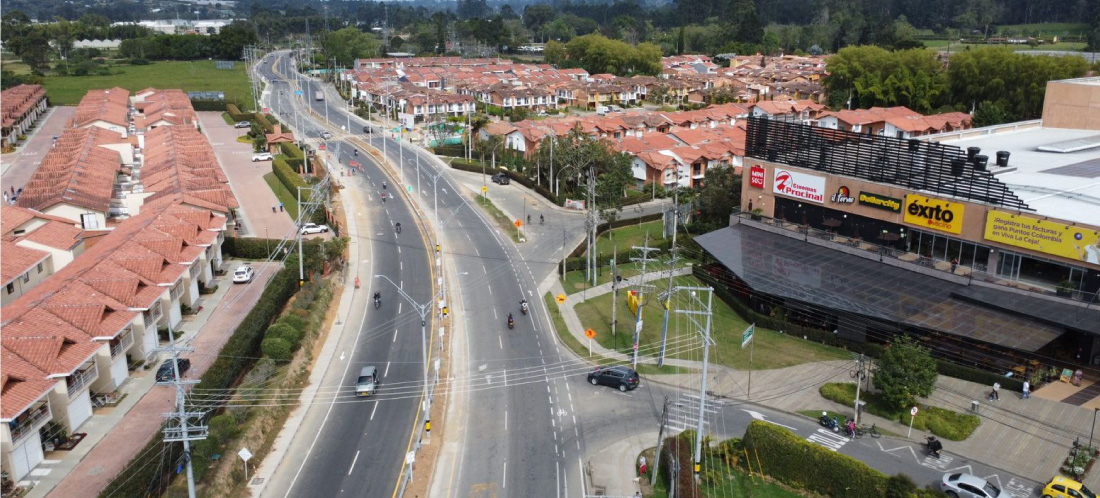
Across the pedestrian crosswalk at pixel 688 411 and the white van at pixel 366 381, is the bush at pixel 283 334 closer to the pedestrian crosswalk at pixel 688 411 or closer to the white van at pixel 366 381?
the white van at pixel 366 381

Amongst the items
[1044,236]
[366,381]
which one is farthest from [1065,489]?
[366,381]

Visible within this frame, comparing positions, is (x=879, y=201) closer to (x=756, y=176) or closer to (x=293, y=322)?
(x=756, y=176)

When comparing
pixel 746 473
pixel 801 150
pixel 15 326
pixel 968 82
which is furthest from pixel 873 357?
pixel 968 82

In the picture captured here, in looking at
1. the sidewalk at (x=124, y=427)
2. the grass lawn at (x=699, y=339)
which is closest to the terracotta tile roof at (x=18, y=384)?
the sidewalk at (x=124, y=427)

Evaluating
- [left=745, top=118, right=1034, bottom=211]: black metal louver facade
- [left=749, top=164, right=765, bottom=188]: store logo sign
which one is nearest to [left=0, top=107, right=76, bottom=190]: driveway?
[left=749, top=164, right=765, bottom=188]: store logo sign

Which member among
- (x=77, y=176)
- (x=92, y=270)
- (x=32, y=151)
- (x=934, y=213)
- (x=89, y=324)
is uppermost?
(x=934, y=213)

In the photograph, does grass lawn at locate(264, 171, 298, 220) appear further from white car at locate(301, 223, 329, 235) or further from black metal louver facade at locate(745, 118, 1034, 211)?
black metal louver facade at locate(745, 118, 1034, 211)

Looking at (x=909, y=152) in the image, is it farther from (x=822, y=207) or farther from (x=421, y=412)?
(x=421, y=412)
